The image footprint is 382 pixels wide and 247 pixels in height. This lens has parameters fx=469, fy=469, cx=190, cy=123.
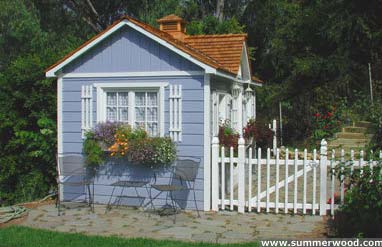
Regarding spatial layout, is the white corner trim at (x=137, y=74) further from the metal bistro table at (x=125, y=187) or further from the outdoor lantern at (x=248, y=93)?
the outdoor lantern at (x=248, y=93)

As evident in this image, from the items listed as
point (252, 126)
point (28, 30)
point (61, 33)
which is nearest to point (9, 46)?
point (28, 30)

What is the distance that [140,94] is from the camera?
8.59m

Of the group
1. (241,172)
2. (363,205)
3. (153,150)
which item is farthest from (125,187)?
(363,205)

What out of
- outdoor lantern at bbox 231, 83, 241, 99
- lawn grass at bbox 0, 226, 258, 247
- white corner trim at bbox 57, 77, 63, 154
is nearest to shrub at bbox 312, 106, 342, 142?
outdoor lantern at bbox 231, 83, 241, 99

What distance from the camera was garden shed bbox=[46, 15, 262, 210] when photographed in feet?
26.7

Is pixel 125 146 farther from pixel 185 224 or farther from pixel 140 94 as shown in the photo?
pixel 185 224

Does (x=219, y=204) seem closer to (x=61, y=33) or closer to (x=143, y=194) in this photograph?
(x=143, y=194)

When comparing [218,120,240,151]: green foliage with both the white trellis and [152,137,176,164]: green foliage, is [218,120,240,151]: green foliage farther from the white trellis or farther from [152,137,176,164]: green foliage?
[152,137,176,164]: green foliage

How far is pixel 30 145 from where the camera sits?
32.4 feet

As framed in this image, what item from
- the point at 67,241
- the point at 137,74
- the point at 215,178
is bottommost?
the point at 67,241

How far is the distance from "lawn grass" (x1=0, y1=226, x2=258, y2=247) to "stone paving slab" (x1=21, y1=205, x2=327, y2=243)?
0.29m

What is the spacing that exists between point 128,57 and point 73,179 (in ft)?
8.33

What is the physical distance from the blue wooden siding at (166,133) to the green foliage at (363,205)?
266cm

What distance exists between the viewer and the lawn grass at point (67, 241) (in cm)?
600
